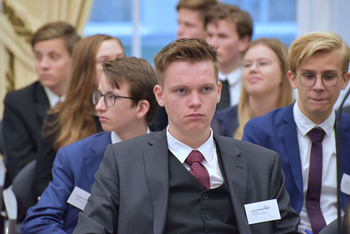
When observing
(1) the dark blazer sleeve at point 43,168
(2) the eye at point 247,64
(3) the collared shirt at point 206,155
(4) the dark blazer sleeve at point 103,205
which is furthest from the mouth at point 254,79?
(4) the dark blazer sleeve at point 103,205

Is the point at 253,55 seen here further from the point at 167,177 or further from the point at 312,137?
the point at 167,177

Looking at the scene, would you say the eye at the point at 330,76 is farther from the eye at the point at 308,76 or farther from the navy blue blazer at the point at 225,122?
the navy blue blazer at the point at 225,122

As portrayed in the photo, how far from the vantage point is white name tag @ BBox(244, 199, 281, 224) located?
7.75ft

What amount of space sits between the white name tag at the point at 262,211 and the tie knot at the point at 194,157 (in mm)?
280

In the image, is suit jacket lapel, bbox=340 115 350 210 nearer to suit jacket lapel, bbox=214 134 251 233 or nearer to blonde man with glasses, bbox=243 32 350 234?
blonde man with glasses, bbox=243 32 350 234

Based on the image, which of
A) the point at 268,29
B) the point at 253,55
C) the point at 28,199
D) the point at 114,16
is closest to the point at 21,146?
the point at 28,199

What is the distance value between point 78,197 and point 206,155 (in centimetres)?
77

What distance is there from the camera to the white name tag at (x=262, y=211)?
2.36 meters

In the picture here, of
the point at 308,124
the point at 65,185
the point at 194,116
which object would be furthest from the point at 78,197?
the point at 308,124

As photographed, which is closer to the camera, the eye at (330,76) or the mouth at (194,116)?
the mouth at (194,116)

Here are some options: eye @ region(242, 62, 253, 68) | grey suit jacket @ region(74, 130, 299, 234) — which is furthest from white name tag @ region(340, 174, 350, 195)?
eye @ region(242, 62, 253, 68)

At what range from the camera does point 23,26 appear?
6023 mm

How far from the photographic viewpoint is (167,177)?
2.38 meters

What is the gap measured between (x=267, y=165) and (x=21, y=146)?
2.39m
